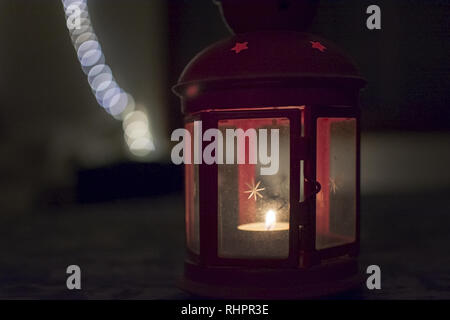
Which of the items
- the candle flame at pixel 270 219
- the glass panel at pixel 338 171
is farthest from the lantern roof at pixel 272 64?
the candle flame at pixel 270 219

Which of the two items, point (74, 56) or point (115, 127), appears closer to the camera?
point (74, 56)

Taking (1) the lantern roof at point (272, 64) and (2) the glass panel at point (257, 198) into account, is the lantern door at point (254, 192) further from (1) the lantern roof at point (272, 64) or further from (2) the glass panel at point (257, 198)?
(1) the lantern roof at point (272, 64)

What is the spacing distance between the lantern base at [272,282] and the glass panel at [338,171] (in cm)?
21

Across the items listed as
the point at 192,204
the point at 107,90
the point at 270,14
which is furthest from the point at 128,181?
the point at 270,14

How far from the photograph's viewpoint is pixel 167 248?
A: 4.52 meters

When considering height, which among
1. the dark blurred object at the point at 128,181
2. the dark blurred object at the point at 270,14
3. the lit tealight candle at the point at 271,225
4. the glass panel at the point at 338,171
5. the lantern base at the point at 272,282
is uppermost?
the dark blurred object at the point at 128,181

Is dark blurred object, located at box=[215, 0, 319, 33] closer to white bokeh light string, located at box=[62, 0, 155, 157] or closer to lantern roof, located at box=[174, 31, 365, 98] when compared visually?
lantern roof, located at box=[174, 31, 365, 98]

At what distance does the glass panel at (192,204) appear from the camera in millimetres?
3094

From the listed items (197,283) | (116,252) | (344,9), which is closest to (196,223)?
(197,283)

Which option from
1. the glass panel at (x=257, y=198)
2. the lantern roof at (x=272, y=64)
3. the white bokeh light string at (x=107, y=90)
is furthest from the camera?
the white bokeh light string at (x=107, y=90)

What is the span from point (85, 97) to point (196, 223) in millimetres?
5796

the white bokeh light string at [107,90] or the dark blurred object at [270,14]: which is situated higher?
the white bokeh light string at [107,90]

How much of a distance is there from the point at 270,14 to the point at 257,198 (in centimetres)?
101

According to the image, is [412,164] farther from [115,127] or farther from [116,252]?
[116,252]
